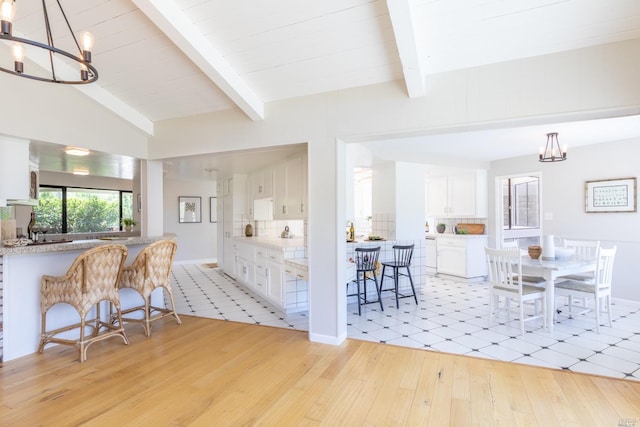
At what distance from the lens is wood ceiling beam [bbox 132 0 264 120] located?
2.26 meters

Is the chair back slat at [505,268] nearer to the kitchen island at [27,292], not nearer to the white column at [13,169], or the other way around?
the kitchen island at [27,292]

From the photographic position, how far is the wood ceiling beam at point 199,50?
226 centimetres

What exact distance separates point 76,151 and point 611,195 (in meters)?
6.87

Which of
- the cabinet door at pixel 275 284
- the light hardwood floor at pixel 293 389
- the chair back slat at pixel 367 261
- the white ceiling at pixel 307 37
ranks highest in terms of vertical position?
the white ceiling at pixel 307 37

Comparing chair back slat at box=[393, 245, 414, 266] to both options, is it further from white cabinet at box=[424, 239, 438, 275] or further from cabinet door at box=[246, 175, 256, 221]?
cabinet door at box=[246, 175, 256, 221]

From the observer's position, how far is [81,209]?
295 inches

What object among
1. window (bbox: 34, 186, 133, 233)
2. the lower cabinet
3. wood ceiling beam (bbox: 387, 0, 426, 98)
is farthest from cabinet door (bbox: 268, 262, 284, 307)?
window (bbox: 34, 186, 133, 233)

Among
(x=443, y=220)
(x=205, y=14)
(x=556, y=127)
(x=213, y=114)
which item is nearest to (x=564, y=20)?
(x=556, y=127)

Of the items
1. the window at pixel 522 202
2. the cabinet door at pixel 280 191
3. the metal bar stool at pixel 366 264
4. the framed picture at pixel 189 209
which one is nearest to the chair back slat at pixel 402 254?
the metal bar stool at pixel 366 264

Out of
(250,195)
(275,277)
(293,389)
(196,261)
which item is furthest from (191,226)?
(293,389)

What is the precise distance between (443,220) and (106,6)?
655 centimetres

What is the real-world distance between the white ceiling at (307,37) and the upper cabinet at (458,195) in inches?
163

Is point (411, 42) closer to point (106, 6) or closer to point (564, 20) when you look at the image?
point (564, 20)

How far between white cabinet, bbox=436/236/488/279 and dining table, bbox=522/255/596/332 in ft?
7.21
